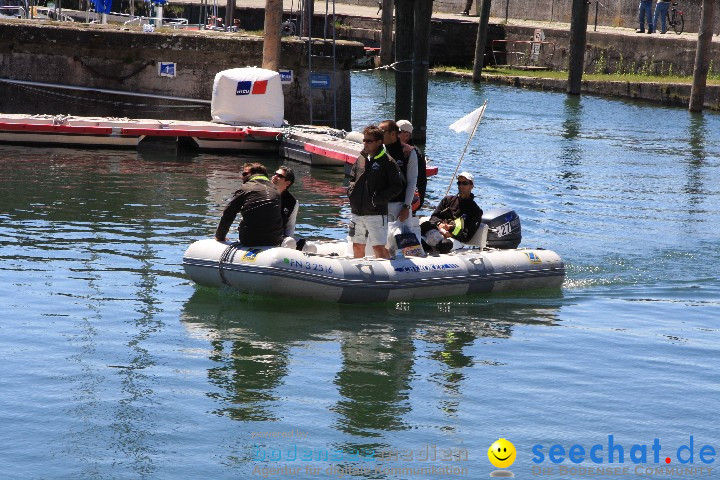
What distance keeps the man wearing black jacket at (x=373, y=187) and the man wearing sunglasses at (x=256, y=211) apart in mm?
826

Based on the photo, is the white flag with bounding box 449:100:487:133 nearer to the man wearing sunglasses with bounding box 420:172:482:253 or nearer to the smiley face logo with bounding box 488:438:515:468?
the man wearing sunglasses with bounding box 420:172:482:253

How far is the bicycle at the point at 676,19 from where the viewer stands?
39906mm

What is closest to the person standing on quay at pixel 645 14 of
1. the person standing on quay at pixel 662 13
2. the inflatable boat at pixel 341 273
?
the person standing on quay at pixel 662 13

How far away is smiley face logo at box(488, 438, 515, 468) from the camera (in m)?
8.38

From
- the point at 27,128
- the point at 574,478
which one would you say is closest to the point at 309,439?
the point at 574,478

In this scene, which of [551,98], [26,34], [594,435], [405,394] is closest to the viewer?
[594,435]

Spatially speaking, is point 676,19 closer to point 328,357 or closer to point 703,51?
point 703,51

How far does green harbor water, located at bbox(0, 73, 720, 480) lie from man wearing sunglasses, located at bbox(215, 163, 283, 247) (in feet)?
2.22

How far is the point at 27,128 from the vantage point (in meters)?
22.9

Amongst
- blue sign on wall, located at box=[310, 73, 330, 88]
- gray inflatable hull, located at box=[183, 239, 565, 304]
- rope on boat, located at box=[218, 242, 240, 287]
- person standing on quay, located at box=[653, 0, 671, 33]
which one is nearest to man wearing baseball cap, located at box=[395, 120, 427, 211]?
gray inflatable hull, located at box=[183, 239, 565, 304]

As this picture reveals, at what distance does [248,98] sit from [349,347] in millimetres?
13747

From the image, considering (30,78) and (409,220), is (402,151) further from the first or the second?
(30,78)

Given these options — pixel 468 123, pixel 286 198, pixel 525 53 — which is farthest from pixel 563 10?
pixel 286 198

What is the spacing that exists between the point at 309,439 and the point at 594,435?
2.20 meters
